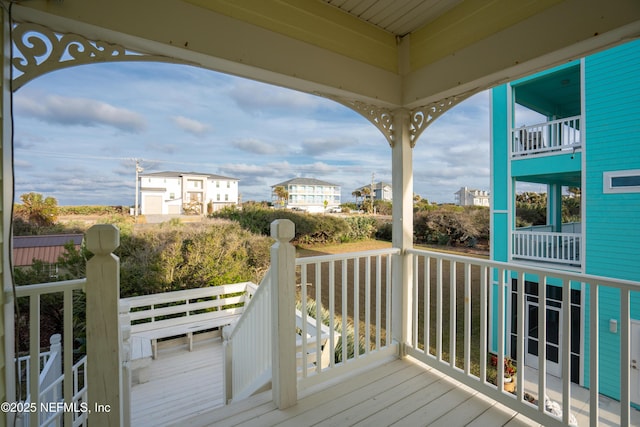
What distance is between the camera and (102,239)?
1.18 metres

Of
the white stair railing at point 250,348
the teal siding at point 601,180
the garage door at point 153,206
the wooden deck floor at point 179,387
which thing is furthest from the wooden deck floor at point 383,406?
the teal siding at point 601,180

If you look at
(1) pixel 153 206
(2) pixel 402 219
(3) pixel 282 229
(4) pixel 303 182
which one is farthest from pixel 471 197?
(1) pixel 153 206

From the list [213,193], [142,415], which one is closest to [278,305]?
[142,415]

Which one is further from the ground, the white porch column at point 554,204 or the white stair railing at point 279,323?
the white porch column at point 554,204

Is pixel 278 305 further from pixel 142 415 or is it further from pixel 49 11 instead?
pixel 142 415

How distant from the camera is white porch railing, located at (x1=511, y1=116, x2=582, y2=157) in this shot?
18.0 feet

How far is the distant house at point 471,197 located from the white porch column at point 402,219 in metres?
4.65

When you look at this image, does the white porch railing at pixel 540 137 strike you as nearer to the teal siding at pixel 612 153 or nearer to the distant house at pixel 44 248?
the teal siding at pixel 612 153

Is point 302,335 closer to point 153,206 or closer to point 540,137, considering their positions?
point 153,206

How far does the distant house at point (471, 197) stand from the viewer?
669cm

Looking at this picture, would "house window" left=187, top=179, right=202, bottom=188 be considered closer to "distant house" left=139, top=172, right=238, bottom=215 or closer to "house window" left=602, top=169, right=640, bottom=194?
"distant house" left=139, top=172, right=238, bottom=215

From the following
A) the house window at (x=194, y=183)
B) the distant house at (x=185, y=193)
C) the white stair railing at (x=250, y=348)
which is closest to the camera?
the white stair railing at (x=250, y=348)

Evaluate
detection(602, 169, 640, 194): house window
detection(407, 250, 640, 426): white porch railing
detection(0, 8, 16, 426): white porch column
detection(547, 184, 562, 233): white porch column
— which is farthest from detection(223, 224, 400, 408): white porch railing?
detection(547, 184, 562, 233): white porch column

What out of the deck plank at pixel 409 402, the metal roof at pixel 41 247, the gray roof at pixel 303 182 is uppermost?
the gray roof at pixel 303 182
